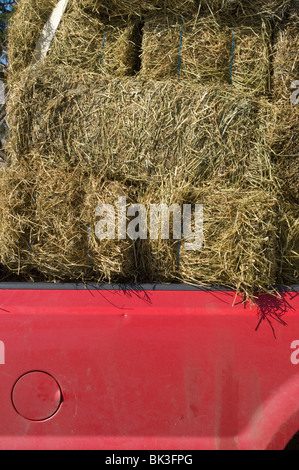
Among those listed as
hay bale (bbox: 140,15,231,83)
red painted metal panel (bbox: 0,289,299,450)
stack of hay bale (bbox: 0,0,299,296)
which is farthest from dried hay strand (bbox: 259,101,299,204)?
red painted metal panel (bbox: 0,289,299,450)

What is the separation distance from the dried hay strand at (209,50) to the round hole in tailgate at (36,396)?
1.66 metres

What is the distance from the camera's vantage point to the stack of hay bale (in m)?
2.01

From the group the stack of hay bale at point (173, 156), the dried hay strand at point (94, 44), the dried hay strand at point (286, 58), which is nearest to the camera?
the stack of hay bale at point (173, 156)

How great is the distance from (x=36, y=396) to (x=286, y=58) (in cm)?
212

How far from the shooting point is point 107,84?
7.05 ft

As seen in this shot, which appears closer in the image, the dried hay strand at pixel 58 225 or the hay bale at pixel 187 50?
the dried hay strand at pixel 58 225

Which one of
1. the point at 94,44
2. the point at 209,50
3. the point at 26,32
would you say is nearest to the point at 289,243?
the point at 209,50

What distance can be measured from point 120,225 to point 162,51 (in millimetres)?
1026

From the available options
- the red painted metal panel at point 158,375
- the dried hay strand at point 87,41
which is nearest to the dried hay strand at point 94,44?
the dried hay strand at point 87,41

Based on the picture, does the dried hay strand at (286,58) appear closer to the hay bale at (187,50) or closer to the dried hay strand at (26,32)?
the hay bale at (187,50)

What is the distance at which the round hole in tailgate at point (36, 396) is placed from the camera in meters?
1.90

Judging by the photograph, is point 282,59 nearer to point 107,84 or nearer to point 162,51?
point 162,51

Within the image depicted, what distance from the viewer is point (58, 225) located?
2.03 m

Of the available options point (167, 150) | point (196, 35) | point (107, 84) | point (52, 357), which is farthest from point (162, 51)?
point (52, 357)
